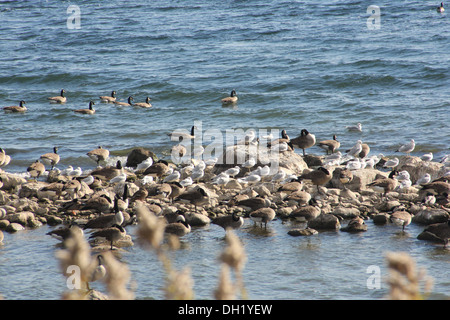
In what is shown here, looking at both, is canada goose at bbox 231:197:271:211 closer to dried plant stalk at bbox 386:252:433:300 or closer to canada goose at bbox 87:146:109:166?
canada goose at bbox 87:146:109:166

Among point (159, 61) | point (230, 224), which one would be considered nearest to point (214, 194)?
point (230, 224)

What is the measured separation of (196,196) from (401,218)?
14.0 ft

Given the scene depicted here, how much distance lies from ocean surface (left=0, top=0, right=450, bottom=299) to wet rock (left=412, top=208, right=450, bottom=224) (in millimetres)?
320

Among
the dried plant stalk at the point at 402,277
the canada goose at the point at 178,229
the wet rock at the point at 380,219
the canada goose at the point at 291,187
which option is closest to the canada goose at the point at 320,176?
the canada goose at the point at 291,187

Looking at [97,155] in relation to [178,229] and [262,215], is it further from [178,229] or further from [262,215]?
[262,215]

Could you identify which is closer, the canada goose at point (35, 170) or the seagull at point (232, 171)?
the seagull at point (232, 171)

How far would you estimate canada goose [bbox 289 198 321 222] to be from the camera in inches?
428

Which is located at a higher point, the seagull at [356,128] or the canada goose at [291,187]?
the seagull at [356,128]

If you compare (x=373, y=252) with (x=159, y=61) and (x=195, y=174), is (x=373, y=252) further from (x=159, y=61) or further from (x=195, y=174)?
(x=159, y=61)

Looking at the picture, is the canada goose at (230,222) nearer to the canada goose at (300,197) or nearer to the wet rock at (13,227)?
the canada goose at (300,197)

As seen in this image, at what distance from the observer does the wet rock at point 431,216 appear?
10734mm

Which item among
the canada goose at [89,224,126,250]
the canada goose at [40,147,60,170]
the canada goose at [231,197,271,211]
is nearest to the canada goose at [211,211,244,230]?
the canada goose at [231,197,271,211]

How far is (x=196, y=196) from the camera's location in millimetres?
11750

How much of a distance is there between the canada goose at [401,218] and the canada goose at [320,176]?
2263 mm
